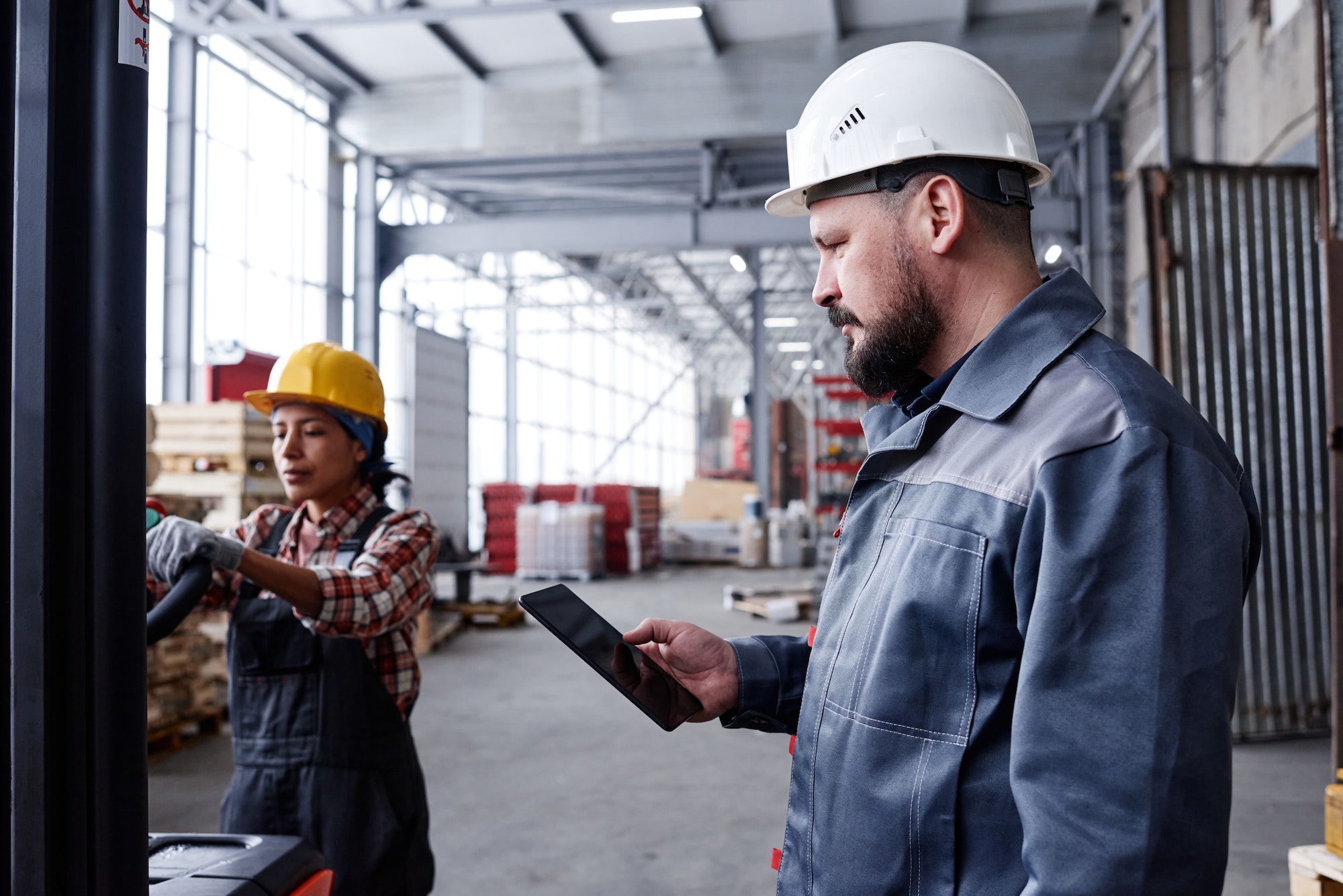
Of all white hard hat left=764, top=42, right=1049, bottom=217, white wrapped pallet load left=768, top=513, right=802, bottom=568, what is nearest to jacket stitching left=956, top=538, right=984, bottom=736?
white hard hat left=764, top=42, right=1049, bottom=217

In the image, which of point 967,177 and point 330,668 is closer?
point 967,177

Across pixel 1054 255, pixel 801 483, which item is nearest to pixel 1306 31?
pixel 1054 255

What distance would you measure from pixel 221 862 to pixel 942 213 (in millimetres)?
1574

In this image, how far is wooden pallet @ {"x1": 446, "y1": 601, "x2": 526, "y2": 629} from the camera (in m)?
11.2

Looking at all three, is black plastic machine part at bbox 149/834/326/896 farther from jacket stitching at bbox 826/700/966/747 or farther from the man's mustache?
the man's mustache

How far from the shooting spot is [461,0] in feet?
37.3

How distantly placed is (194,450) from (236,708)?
5.15 meters

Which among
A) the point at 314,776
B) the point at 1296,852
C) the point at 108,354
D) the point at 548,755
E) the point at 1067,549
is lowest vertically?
the point at 548,755

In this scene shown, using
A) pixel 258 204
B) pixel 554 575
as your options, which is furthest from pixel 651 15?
pixel 554 575

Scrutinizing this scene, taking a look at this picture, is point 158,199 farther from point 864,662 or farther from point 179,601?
point 864,662

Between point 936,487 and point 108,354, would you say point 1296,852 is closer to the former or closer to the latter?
point 936,487

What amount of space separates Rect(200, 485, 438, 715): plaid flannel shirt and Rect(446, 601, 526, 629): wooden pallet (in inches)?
323

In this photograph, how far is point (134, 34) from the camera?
1.39 m

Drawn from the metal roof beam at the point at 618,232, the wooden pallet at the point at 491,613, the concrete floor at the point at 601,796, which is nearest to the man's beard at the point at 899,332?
the concrete floor at the point at 601,796
